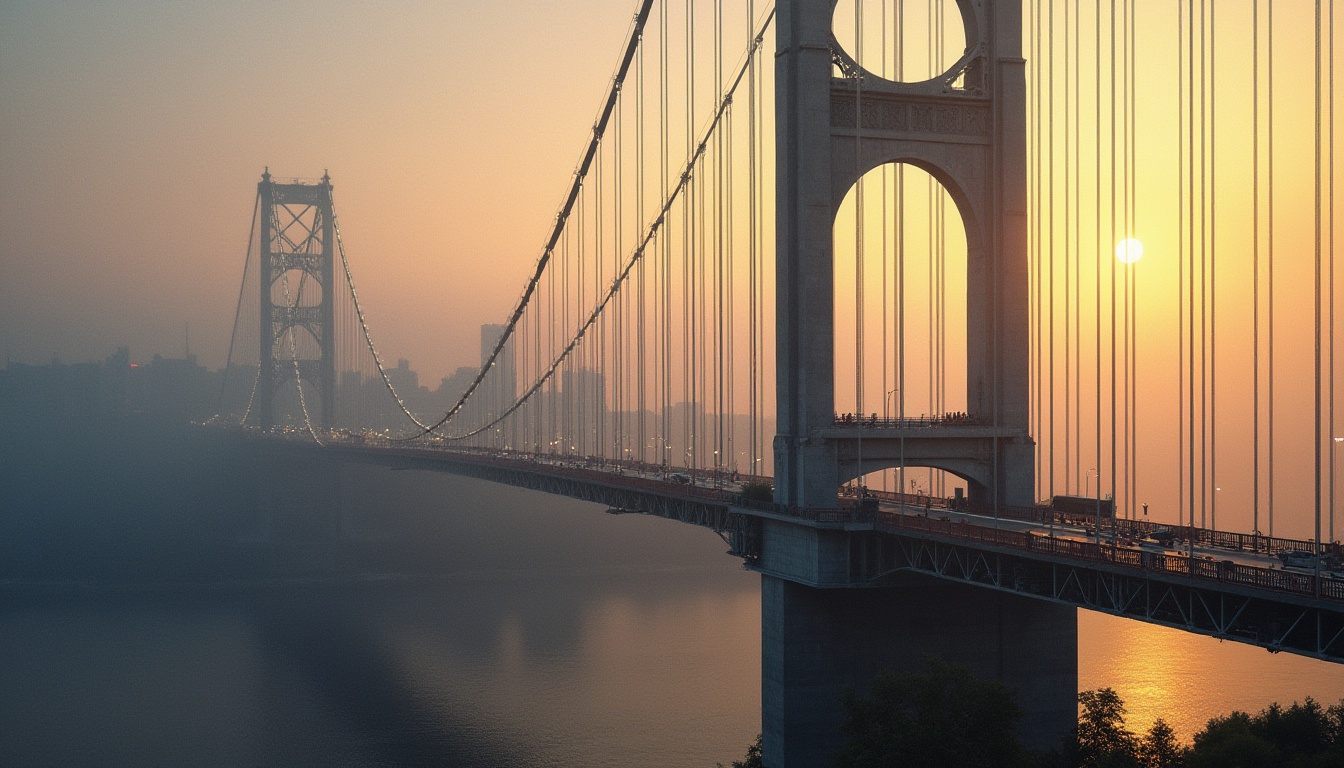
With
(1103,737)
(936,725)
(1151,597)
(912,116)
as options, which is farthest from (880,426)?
(1151,597)

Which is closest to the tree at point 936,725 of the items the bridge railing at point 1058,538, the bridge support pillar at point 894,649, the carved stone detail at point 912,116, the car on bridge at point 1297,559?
the bridge railing at point 1058,538

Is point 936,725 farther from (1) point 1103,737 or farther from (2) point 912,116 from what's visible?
(2) point 912,116

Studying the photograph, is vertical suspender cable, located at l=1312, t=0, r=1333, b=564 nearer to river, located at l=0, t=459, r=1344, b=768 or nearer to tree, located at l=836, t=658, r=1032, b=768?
tree, located at l=836, t=658, r=1032, b=768

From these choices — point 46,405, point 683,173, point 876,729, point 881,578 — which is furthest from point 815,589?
point 46,405

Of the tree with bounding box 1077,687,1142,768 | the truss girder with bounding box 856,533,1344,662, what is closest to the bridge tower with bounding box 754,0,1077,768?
the truss girder with bounding box 856,533,1344,662

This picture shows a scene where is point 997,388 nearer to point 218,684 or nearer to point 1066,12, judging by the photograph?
point 1066,12

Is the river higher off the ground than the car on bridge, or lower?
lower

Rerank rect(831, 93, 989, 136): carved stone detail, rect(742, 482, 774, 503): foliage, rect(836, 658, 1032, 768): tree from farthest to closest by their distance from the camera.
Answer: rect(742, 482, 774, 503): foliage, rect(831, 93, 989, 136): carved stone detail, rect(836, 658, 1032, 768): tree
